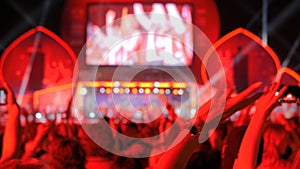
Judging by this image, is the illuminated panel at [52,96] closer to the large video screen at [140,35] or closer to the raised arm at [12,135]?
the large video screen at [140,35]

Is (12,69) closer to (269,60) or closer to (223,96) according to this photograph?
(269,60)

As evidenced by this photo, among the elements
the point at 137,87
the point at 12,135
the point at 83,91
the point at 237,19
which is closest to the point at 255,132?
the point at 12,135

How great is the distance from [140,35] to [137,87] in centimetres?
99

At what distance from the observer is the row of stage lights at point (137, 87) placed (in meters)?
9.82

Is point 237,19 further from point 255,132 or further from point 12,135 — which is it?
point 255,132

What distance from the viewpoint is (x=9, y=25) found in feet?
36.5

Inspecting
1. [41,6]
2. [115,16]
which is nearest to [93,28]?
[115,16]

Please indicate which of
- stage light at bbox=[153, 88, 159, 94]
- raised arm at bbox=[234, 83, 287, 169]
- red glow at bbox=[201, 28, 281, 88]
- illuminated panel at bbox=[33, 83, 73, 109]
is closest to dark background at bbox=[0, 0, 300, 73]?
red glow at bbox=[201, 28, 281, 88]

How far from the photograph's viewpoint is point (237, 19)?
35.7 feet

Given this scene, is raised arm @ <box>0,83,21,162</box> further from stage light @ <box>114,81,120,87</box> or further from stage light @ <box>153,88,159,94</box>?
stage light @ <box>114,81,120,87</box>

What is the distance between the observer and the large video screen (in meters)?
10.3

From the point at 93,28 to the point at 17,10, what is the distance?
5.48 feet

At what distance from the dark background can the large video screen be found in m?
0.78

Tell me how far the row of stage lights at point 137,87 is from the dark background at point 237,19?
4.36 ft
